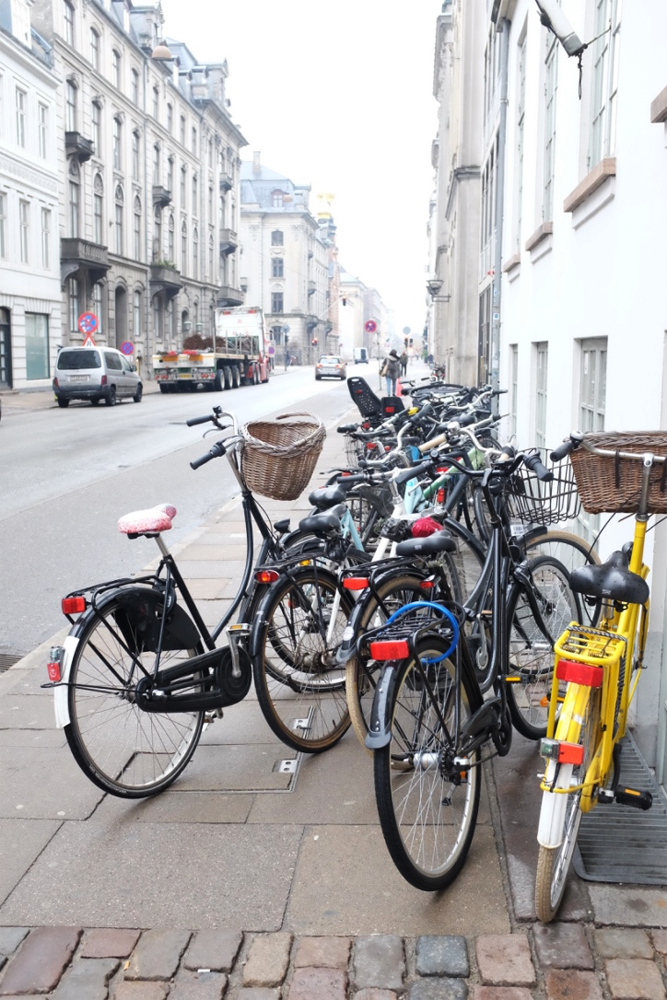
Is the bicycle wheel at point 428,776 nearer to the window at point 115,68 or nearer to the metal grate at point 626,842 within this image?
the metal grate at point 626,842

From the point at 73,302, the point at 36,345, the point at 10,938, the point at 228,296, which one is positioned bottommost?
the point at 10,938

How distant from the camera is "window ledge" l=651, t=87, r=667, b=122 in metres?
3.77

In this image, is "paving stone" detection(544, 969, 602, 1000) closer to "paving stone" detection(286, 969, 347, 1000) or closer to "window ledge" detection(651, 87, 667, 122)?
"paving stone" detection(286, 969, 347, 1000)

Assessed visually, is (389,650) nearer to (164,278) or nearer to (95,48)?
(95,48)

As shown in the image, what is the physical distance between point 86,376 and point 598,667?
27071mm

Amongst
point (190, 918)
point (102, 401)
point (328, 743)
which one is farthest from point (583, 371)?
point (102, 401)

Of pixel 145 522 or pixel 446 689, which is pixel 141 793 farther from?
pixel 446 689

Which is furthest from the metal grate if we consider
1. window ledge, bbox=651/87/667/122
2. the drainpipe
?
the drainpipe

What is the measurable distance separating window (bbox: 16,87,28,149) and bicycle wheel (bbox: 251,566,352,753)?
117ft

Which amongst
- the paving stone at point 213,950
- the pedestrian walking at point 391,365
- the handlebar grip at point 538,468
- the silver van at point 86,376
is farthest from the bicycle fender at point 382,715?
the silver van at point 86,376

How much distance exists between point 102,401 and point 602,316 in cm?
2847

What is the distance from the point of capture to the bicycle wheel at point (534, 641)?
4180 millimetres

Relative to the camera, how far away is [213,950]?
283cm

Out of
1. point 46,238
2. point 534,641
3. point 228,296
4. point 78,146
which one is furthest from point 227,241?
point 534,641
